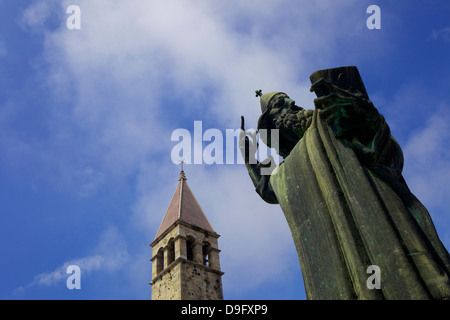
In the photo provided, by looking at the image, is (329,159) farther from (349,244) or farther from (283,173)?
(349,244)

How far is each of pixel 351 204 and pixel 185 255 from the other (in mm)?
22791

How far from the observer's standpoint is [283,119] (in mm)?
3025

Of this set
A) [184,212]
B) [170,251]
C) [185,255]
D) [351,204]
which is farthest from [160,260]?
[351,204]

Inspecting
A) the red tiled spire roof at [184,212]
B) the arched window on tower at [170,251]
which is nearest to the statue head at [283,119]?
the red tiled spire roof at [184,212]

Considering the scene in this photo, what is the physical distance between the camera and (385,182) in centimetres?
236

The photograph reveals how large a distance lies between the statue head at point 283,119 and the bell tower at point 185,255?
20053 mm

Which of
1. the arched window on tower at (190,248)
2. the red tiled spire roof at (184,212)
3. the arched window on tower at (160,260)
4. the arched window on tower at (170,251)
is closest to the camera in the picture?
the arched window on tower at (170,251)

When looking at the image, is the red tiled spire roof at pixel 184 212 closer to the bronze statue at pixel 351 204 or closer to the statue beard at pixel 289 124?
the statue beard at pixel 289 124

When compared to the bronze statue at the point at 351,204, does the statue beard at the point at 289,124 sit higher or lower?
higher

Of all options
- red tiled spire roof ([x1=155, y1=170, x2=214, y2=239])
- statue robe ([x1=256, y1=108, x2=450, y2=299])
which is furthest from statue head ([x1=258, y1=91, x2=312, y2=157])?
red tiled spire roof ([x1=155, y1=170, x2=214, y2=239])

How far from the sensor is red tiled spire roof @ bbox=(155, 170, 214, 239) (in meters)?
26.2

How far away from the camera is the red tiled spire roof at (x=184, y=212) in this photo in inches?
1032

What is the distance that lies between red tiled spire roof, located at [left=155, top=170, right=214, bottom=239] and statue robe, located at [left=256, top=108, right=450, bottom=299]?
23303 millimetres

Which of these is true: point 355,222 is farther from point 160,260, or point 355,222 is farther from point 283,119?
point 160,260
